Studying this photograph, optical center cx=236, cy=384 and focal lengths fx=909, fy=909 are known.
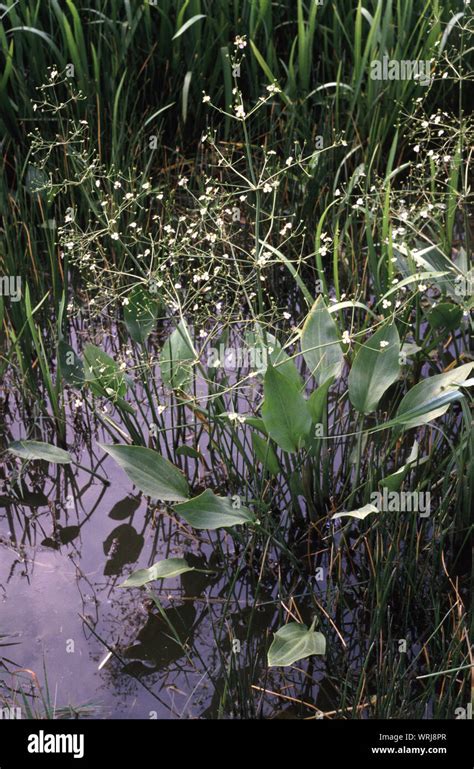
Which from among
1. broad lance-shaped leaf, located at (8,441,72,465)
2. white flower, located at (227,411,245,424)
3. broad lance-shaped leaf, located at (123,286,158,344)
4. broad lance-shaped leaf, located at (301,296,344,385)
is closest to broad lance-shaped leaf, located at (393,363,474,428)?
broad lance-shaped leaf, located at (301,296,344,385)

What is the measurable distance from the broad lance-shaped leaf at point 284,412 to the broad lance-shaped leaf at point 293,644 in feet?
1.20

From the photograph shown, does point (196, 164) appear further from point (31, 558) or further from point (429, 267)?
point (31, 558)

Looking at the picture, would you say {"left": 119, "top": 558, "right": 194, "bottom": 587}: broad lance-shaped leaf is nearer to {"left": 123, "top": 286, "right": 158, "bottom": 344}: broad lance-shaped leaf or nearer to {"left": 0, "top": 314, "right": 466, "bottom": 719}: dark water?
{"left": 0, "top": 314, "right": 466, "bottom": 719}: dark water

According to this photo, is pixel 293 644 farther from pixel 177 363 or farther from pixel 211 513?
pixel 177 363

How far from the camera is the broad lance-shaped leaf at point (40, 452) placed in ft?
6.70

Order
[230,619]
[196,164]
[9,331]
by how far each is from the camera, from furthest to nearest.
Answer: [196,164] < [9,331] < [230,619]

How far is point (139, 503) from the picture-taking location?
210 centimetres

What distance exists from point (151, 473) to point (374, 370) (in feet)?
1.69

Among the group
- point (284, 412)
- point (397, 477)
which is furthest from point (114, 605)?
point (397, 477)

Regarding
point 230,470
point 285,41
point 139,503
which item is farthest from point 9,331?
point 285,41

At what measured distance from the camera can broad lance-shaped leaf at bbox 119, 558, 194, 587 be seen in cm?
178

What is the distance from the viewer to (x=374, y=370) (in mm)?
1918

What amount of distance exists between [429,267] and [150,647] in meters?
1.11

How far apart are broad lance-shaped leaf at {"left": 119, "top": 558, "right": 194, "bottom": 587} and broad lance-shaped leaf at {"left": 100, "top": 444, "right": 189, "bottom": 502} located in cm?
13
